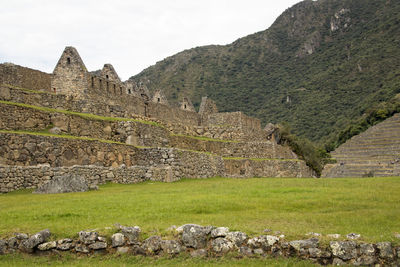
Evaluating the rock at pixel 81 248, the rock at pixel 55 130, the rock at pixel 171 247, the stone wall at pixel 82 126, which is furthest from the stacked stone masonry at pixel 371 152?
the rock at pixel 81 248

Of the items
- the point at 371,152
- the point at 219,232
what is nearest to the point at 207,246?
the point at 219,232

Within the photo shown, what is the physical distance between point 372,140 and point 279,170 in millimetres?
30516

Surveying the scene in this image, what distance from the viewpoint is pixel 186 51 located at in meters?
113

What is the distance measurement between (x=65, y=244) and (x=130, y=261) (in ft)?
4.18

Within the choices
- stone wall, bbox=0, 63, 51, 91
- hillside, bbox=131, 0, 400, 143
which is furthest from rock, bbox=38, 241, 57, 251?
hillside, bbox=131, 0, 400, 143

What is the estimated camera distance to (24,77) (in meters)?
23.1

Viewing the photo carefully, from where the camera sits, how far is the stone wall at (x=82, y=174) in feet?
42.9

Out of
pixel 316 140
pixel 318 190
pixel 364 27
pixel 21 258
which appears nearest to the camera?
pixel 21 258

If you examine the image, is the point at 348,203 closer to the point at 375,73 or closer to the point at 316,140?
the point at 316,140

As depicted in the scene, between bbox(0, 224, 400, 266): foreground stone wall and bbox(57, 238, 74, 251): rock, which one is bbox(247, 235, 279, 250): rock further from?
bbox(57, 238, 74, 251): rock

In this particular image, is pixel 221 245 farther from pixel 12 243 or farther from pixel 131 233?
pixel 12 243

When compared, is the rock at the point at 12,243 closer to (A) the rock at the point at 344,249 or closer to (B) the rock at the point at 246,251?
(B) the rock at the point at 246,251

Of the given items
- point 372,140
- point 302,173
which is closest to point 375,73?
point 372,140

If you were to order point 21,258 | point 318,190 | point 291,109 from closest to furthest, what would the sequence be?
point 21,258 < point 318,190 < point 291,109
